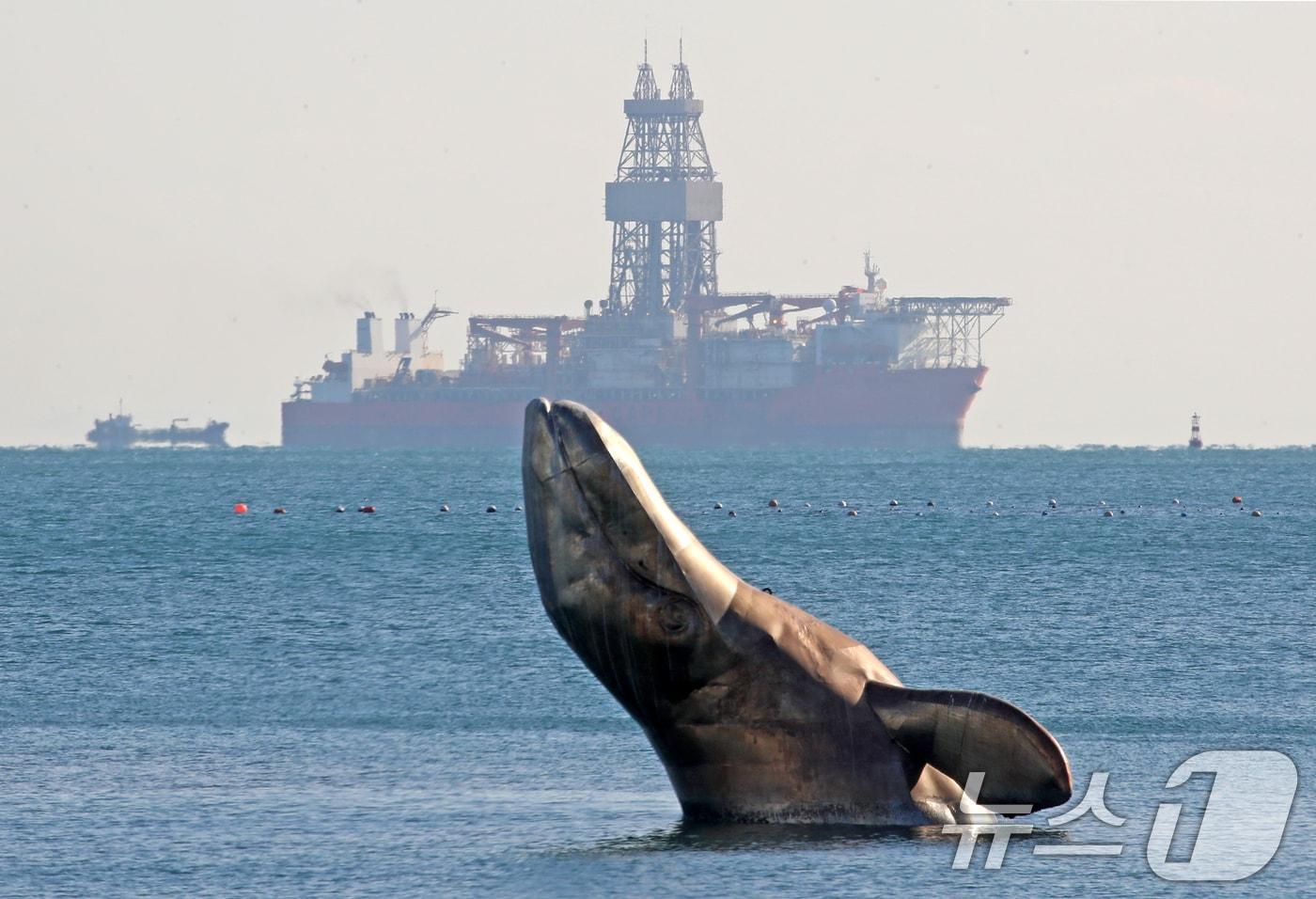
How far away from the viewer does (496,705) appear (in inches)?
1324

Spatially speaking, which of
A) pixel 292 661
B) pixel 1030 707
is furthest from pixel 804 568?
pixel 1030 707

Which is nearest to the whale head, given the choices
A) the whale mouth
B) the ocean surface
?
the whale mouth

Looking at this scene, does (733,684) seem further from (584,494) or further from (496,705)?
(496,705)

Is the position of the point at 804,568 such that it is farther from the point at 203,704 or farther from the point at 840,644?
the point at 840,644

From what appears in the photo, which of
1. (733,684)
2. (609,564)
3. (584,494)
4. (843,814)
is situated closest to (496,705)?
(843,814)

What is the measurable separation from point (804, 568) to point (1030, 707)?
36387mm

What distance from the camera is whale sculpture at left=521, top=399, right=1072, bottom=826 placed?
18562mm

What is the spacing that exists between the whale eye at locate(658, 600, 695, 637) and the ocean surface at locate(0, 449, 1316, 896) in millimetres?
1999

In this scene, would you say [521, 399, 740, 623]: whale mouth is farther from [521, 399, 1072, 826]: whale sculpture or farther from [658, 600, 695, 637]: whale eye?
[658, 600, 695, 637]: whale eye

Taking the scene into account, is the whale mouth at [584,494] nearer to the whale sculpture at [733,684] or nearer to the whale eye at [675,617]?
the whale sculpture at [733,684]

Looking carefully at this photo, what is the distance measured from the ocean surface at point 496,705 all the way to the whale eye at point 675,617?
2.00 m

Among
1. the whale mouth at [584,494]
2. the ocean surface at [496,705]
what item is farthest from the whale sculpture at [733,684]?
the ocean surface at [496,705]

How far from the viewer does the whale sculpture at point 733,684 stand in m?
18.6

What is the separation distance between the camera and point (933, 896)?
18406 mm
